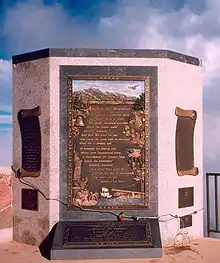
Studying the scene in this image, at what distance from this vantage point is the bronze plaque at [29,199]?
713cm

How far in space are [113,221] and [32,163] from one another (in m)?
1.86

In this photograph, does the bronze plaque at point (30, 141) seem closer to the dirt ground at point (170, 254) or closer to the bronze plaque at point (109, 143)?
the bronze plaque at point (109, 143)

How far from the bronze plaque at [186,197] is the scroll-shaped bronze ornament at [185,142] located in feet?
1.02

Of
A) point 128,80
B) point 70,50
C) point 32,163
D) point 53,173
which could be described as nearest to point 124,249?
point 53,173

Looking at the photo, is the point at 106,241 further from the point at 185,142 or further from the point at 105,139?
the point at 185,142

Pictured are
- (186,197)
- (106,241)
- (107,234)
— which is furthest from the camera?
(186,197)

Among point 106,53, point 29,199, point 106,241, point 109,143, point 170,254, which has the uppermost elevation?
point 106,53

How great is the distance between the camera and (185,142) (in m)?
7.39

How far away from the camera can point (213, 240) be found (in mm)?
7402

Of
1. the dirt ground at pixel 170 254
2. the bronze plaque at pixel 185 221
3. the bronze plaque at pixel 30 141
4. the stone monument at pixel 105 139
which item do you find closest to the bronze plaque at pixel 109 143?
the stone monument at pixel 105 139

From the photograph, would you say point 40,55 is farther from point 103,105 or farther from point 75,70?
point 103,105

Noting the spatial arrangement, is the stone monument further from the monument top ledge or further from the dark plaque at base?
the dark plaque at base

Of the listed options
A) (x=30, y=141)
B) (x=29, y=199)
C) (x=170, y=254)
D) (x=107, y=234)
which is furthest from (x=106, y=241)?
(x=30, y=141)

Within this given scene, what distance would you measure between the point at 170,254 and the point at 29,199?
2.76 meters
